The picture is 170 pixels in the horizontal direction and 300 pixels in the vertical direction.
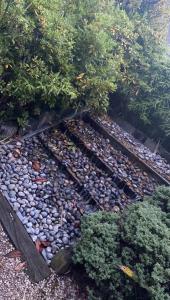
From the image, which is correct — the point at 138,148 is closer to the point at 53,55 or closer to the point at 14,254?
the point at 53,55

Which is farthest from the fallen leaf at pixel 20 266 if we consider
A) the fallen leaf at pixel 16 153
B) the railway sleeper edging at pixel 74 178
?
the fallen leaf at pixel 16 153

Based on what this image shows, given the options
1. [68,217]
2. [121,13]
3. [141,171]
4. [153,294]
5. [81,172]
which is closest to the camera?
[153,294]

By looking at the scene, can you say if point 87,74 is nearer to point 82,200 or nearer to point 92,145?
point 92,145

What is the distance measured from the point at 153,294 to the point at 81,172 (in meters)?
1.90

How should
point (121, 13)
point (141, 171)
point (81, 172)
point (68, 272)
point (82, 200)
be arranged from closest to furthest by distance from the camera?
point (68, 272) → point (82, 200) → point (81, 172) → point (141, 171) → point (121, 13)

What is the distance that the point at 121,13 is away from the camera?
4871mm

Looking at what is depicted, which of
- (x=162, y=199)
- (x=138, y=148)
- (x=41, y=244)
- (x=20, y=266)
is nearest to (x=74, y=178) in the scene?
(x=41, y=244)

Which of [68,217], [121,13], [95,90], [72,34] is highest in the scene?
[121,13]

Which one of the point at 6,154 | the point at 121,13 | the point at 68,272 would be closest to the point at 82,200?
the point at 68,272

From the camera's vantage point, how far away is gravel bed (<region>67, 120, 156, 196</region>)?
411 centimetres

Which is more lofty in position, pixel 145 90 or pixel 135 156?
pixel 145 90

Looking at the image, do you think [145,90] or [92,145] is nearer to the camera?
[92,145]

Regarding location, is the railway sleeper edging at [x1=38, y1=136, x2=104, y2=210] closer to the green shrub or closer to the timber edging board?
the green shrub

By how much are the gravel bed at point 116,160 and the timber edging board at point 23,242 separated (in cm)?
159
